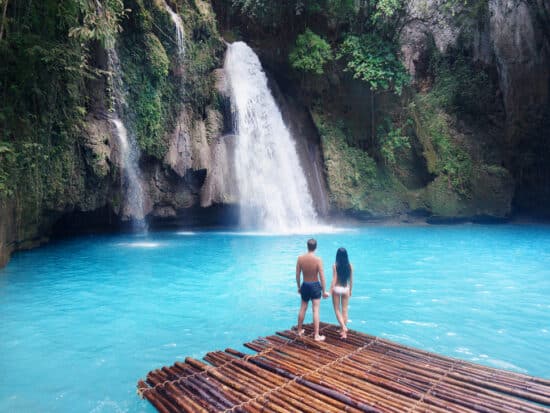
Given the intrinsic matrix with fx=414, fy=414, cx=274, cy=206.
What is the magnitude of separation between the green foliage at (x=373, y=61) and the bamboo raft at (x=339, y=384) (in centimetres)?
1614

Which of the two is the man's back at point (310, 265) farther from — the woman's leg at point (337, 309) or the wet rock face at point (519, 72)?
the wet rock face at point (519, 72)

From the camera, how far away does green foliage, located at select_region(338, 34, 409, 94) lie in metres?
18.7

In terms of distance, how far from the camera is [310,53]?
18094 mm

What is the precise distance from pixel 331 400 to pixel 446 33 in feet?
77.2

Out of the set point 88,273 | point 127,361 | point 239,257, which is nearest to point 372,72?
point 239,257

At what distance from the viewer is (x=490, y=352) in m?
5.03

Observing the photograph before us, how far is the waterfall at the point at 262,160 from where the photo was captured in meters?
17.2

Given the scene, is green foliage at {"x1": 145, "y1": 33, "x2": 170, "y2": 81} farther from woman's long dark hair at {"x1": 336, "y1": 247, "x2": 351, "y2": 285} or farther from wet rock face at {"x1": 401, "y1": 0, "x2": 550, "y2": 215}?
wet rock face at {"x1": 401, "y1": 0, "x2": 550, "y2": 215}

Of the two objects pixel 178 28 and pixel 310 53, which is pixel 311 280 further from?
pixel 310 53

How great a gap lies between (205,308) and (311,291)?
236 cm

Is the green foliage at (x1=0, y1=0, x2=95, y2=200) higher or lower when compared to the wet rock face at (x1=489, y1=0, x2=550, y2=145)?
lower

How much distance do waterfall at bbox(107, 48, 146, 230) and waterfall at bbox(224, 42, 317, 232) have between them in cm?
394

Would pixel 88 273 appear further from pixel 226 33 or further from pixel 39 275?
pixel 226 33

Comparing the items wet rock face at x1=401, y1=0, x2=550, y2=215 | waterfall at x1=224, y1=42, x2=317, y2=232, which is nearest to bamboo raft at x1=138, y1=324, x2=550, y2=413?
waterfall at x1=224, y1=42, x2=317, y2=232
